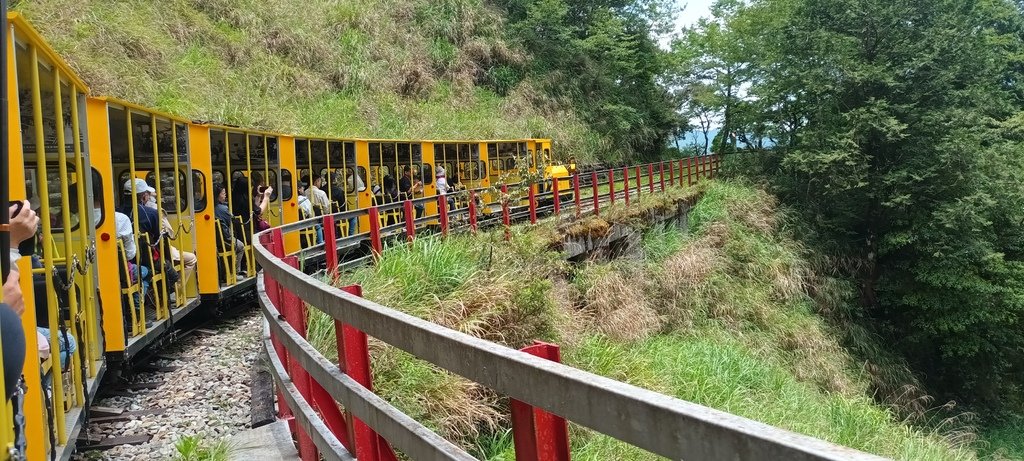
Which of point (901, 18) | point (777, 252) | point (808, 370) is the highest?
point (901, 18)

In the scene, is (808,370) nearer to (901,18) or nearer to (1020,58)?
(901,18)

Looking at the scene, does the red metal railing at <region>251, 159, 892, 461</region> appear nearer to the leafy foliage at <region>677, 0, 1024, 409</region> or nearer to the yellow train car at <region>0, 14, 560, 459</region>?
the yellow train car at <region>0, 14, 560, 459</region>

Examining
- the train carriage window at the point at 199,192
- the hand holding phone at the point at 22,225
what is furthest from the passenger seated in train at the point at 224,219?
the hand holding phone at the point at 22,225

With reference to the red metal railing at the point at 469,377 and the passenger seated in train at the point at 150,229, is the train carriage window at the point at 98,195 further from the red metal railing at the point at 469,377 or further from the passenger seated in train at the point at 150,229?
the red metal railing at the point at 469,377

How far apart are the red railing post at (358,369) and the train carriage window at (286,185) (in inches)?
395

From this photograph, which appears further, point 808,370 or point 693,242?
point 693,242

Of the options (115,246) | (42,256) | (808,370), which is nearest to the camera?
(42,256)

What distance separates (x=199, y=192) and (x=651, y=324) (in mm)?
7065

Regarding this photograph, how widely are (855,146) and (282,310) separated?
21.0 meters

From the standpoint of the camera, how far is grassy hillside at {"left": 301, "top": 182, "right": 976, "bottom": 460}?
5766 millimetres

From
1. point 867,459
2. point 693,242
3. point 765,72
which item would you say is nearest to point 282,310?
point 867,459

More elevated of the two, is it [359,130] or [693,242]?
[359,130]

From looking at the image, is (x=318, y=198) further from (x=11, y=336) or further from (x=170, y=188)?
(x=11, y=336)

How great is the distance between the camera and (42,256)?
4391 mm
